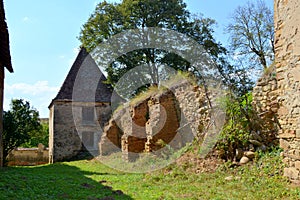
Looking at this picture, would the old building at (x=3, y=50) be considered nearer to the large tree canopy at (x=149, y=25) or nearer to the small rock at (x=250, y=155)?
the small rock at (x=250, y=155)

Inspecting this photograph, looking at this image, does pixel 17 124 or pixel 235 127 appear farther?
pixel 17 124

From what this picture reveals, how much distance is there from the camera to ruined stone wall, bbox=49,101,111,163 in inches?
899

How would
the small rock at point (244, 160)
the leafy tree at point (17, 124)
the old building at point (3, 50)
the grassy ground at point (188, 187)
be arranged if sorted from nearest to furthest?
the grassy ground at point (188, 187) → the small rock at point (244, 160) → the old building at point (3, 50) → the leafy tree at point (17, 124)

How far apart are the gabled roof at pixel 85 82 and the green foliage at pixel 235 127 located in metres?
15.6

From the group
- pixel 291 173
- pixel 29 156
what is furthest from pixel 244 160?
pixel 29 156

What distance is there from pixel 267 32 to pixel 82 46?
14.1 metres

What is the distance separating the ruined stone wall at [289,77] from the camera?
647 cm

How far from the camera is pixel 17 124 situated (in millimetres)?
20656

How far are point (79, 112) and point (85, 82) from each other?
2.50 meters

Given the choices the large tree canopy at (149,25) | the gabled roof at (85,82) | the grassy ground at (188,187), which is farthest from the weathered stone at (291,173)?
the gabled roof at (85,82)

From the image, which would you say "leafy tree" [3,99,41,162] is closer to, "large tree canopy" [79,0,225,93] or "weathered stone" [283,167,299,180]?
"large tree canopy" [79,0,225,93]

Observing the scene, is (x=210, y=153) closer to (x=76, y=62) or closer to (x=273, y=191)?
(x=273, y=191)

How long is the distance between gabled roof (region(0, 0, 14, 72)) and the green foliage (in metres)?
7.09

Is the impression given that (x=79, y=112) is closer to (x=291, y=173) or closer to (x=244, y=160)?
(x=244, y=160)
